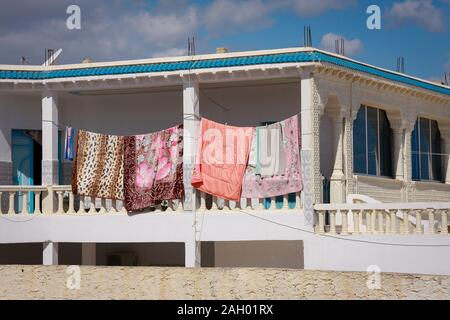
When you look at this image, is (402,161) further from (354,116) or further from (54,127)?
(54,127)

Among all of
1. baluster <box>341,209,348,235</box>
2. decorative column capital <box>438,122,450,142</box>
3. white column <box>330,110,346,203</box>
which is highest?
decorative column capital <box>438,122,450,142</box>

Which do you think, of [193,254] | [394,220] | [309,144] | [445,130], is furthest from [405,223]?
[445,130]

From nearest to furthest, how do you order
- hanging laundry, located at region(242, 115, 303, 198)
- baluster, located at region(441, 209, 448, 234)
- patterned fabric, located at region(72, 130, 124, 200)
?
baluster, located at region(441, 209, 448, 234) → hanging laundry, located at region(242, 115, 303, 198) → patterned fabric, located at region(72, 130, 124, 200)

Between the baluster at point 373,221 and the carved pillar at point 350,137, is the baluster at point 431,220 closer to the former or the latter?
the baluster at point 373,221

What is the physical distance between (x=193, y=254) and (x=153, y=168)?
1.99 m

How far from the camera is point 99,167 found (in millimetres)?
19156

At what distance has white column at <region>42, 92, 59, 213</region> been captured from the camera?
63.3ft

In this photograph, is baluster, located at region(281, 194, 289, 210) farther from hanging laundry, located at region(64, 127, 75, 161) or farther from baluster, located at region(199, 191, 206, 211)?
hanging laundry, located at region(64, 127, 75, 161)

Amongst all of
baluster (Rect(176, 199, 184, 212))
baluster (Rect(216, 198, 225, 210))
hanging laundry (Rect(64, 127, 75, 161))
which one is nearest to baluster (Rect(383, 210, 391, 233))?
baluster (Rect(216, 198, 225, 210))

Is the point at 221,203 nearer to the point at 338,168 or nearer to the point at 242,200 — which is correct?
the point at 242,200

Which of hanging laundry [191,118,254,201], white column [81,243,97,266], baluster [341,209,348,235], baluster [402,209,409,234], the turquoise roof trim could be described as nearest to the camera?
baluster [402,209,409,234]

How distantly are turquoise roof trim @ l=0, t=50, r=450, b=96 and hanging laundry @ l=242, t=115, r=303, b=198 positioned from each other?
1.25 meters

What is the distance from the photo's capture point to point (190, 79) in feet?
59.8
